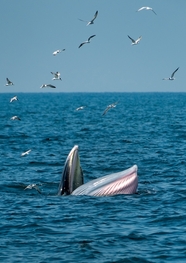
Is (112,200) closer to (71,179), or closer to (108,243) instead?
(71,179)

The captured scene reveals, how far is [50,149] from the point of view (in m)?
41.8

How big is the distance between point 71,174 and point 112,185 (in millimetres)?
1718

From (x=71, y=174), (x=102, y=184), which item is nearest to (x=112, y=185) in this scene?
(x=102, y=184)

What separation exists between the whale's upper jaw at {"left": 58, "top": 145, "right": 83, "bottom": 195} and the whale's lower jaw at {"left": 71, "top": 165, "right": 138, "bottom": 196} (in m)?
0.25

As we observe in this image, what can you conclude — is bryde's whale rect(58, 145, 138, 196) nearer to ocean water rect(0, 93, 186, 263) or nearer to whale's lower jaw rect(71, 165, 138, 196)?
whale's lower jaw rect(71, 165, 138, 196)

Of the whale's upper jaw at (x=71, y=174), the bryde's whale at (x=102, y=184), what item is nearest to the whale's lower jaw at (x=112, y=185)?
the bryde's whale at (x=102, y=184)

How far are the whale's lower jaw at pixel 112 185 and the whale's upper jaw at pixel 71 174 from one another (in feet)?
0.81

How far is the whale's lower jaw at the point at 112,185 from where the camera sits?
21406 mm

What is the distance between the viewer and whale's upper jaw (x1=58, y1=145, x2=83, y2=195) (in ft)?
67.3

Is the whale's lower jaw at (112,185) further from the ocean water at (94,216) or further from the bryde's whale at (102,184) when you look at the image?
the ocean water at (94,216)

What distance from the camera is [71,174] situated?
2077 centimetres

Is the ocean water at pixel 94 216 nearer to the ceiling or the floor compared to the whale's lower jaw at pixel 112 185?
nearer to the floor

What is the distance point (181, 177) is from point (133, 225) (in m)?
9.52

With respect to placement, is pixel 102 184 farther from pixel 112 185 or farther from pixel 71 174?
pixel 71 174
